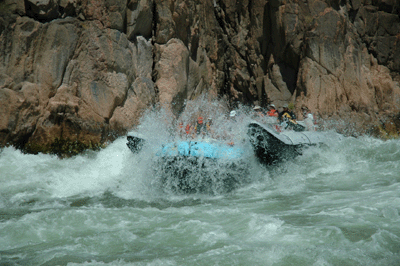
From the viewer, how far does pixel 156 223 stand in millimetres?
3852

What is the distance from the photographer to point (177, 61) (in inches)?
393

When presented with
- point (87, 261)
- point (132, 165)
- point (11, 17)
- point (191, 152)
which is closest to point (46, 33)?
point (11, 17)

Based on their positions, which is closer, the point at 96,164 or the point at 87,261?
the point at 87,261

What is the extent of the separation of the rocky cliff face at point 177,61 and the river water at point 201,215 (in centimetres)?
119

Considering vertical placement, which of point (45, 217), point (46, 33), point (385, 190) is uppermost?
point (46, 33)

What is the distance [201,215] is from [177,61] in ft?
21.8

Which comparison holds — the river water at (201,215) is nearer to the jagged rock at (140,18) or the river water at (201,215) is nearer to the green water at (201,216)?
the green water at (201,216)

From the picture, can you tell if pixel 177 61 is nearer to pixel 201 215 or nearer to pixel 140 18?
pixel 140 18

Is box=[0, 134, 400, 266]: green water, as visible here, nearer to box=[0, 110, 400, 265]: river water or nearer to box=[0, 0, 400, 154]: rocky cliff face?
box=[0, 110, 400, 265]: river water

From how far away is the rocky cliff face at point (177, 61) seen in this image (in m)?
6.98

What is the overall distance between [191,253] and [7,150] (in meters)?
4.94

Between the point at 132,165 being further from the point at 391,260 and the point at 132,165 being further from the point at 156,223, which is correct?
the point at 391,260

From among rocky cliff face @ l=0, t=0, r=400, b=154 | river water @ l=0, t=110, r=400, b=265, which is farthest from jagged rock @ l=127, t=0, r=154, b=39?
river water @ l=0, t=110, r=400, b=265

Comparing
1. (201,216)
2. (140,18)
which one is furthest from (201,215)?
(140,18)
